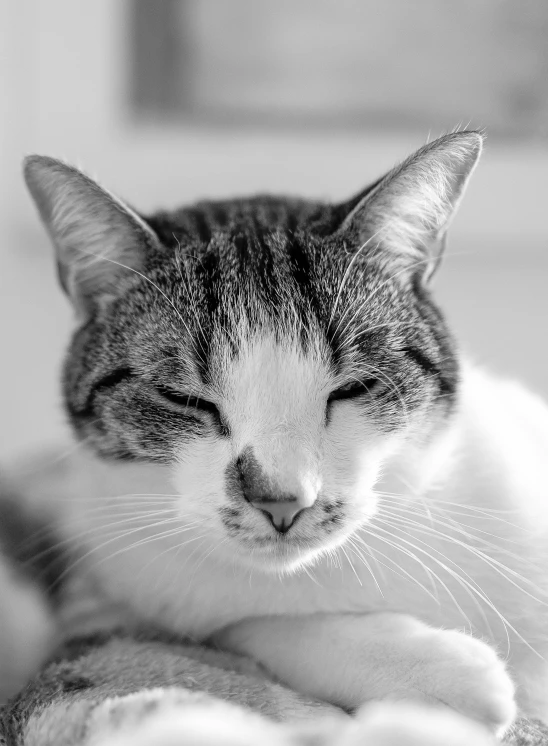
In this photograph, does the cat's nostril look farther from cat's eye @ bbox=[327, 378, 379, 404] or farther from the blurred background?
the blurred background

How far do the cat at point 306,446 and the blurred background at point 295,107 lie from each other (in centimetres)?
74

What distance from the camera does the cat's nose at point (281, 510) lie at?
2.16 feet

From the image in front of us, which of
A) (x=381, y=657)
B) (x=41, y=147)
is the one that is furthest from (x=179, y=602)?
(x=41, y=147)

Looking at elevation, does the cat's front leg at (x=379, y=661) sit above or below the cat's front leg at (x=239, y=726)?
below

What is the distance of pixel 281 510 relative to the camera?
2.18ft

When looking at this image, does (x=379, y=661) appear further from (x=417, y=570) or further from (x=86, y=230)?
(x=86, y=230)

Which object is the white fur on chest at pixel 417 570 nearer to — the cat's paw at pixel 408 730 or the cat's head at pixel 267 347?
the cat's head at pixel 267 347

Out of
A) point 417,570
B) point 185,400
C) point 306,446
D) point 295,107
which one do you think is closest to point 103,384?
point 185,400

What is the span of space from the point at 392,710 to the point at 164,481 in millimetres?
341

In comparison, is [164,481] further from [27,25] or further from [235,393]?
[27,25]

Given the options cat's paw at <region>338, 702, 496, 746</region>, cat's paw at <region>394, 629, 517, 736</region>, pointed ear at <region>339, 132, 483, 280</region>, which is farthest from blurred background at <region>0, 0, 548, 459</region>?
cat's paw at <region>338, 702, 496, 746</region>

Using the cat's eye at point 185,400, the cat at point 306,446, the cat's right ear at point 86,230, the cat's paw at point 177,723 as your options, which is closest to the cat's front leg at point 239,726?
the cat's paw at point 177,723

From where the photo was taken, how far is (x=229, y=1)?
1.55 m

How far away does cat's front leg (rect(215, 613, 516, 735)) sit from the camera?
0.63 metres
